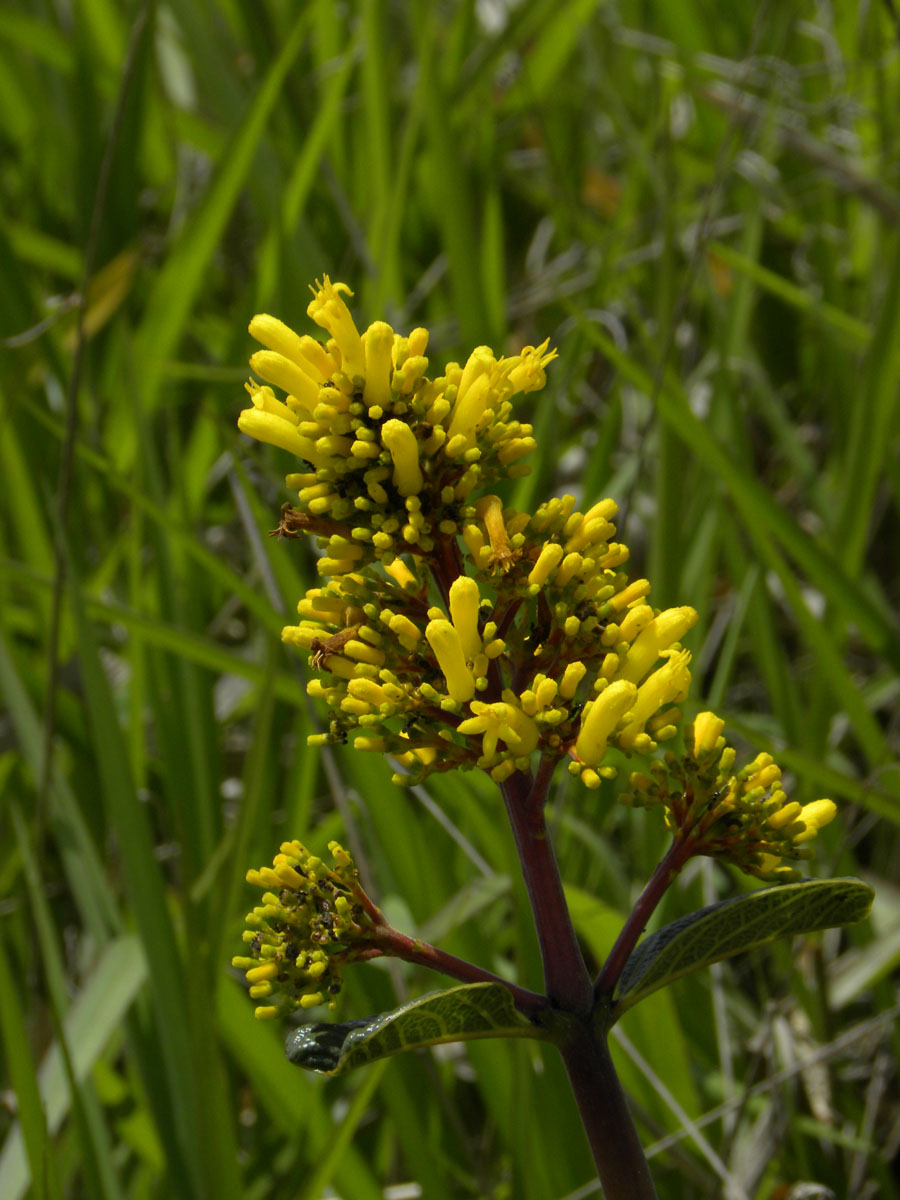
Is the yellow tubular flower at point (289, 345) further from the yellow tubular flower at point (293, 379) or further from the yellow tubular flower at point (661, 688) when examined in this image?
the yellow tubular flower at point (661, 688)

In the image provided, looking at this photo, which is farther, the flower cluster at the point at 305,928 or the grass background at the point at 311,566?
the grass background at the point at 311,566

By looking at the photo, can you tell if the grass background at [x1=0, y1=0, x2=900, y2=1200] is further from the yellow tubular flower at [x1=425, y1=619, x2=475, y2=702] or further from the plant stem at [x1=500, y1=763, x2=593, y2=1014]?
the yellow tubular flower at [x1=425, y1=619, x2=475, y2=702]

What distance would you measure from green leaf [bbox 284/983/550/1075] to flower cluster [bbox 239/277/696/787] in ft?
0.49

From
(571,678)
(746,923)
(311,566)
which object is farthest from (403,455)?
(311,566)

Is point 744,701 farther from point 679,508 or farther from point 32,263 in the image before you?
point 32,263

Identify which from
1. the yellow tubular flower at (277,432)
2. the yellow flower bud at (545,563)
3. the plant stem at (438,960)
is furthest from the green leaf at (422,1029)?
the yellow tubular flower at (277,432)

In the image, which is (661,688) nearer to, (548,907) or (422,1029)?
(548,907)

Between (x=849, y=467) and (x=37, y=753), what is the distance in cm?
145

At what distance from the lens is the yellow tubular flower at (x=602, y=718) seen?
76cm

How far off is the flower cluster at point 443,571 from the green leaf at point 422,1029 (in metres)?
0.15

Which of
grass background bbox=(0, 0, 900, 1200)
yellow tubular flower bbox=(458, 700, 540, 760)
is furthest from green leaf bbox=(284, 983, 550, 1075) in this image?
grass background bbox=(0, 0, 900, 1200)

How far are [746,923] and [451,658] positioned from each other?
273mm

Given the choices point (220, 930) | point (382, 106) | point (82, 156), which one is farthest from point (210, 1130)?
point (82, 156)

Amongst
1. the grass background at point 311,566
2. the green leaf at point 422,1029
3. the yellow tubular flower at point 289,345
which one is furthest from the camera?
the grass background at point 311,566
